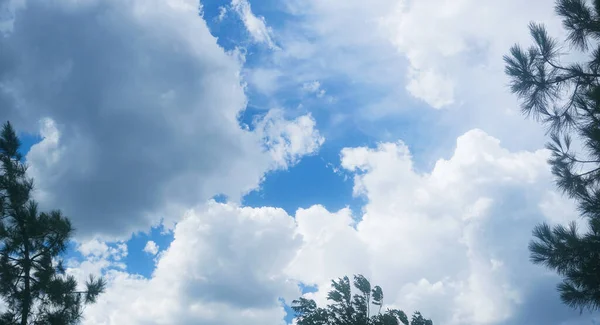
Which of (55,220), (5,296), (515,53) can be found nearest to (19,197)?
(55,220)

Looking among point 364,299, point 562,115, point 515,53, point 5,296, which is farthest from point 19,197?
point 562,115

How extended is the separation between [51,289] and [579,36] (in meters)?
16.7

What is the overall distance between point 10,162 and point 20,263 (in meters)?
3.70

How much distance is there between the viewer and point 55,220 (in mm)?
13844

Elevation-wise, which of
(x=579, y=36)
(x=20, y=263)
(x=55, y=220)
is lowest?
(x=20, y=263)

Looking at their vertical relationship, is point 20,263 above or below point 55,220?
below

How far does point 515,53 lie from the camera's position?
34.7 ft

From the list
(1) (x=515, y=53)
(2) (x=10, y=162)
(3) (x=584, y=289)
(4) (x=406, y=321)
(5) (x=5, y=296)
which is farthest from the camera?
(4) (x=406, y=321)

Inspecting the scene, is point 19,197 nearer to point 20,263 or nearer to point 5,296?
point 20,263

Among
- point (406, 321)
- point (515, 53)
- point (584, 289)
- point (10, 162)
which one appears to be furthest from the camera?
point (406, 321)

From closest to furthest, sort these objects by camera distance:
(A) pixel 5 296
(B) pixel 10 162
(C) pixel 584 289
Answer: (C) pixel 584 289
(A) pixel 5 296
(B) pixel 10 162

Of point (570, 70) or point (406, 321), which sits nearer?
point (570, 70)

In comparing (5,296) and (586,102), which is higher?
(586,102)

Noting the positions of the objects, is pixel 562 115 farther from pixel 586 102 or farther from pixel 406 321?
pixel 406 321
